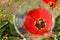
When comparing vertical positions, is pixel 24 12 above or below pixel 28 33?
above

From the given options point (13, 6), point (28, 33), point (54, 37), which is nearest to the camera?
point (28, 33)

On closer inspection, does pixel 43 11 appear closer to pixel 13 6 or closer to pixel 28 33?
pixel 28 33

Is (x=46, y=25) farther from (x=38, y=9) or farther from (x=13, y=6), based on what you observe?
(x=13, y=6)

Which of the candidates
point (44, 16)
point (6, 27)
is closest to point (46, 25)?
point (44, 16)

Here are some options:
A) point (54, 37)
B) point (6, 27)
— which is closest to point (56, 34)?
point (54, 37)

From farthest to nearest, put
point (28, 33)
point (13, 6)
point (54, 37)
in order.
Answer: point (13, 6) < point (54, 37) < point (28, 33)

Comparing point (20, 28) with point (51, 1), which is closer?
point (20, 28)
